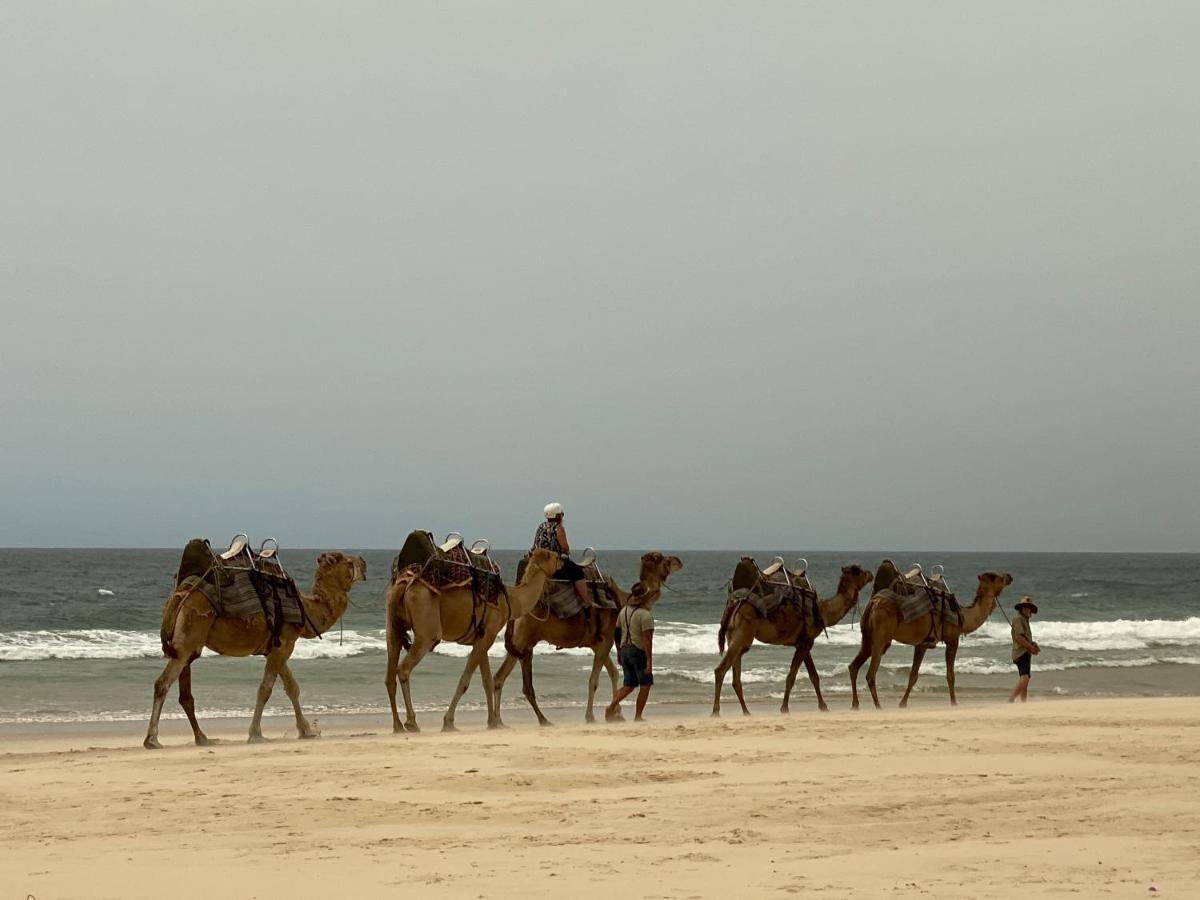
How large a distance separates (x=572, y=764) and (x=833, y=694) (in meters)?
12.5

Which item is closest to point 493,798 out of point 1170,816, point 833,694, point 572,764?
point 572,764

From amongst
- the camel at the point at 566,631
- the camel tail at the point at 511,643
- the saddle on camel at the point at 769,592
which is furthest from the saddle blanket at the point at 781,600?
the camel tail at the point at 511,643

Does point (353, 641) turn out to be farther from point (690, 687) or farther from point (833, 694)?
point (833, 694)

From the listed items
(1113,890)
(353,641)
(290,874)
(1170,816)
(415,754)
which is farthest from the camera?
(353,641)

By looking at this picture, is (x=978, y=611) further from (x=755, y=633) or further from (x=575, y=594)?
(x=575, y=594)

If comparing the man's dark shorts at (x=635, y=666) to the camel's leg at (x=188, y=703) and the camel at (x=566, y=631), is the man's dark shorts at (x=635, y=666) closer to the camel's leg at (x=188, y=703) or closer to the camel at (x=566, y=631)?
the camel at (x=566, y=631)

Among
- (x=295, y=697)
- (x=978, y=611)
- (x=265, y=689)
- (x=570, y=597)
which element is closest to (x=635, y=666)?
(x=570, y=597)

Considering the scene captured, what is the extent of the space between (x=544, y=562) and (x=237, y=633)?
3.50 m

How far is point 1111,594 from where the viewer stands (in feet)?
262

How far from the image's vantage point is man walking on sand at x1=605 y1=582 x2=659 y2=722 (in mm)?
16156

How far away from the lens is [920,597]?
1991 cm

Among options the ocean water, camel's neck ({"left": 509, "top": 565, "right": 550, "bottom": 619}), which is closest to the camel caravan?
camel's neck ({"left": 509, "top": 565, "right": 550, "bottom": 619})

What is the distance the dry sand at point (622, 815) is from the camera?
24.7 feet

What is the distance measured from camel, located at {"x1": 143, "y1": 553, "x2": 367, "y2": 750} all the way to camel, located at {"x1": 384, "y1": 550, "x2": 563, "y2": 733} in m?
0.65
